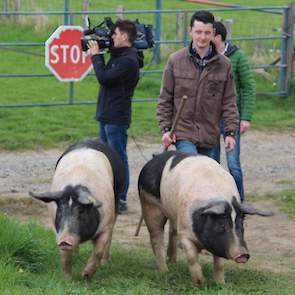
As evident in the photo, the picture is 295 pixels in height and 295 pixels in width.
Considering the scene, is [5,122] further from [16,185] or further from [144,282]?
[144,282]

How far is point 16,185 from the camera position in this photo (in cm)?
985

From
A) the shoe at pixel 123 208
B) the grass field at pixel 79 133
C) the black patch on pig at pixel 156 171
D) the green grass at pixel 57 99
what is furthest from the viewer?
the green grass at pixel 57 99

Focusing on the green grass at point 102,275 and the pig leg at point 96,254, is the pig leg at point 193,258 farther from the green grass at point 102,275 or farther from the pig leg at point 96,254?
the pig leg at point 96,254

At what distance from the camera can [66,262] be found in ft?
20.6

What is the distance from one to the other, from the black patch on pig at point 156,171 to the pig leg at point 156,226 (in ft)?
0.50

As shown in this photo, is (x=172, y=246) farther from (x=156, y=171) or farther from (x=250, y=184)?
(x=250, y=184)

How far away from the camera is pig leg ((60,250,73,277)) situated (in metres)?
6.24

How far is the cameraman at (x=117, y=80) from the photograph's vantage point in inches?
327

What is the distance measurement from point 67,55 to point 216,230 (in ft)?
21.2

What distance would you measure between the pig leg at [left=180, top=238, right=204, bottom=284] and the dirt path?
1123 mm

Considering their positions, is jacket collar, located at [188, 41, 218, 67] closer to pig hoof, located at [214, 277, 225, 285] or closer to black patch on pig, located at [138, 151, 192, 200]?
black patch on pig, located at [138, 151, 192, 200]

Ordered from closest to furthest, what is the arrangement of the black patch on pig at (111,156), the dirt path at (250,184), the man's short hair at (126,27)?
the black patch on pig at (111,156), the dirt path at (250,184), the man's short hair at (126,27)

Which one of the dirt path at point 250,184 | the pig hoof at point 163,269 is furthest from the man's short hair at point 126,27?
the pig hoof at point 163,269

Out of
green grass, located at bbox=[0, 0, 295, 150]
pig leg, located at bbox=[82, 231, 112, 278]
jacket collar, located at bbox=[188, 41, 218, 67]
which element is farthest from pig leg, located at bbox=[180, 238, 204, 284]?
green grass, located at bbox=[0, 0, 295, 150]
